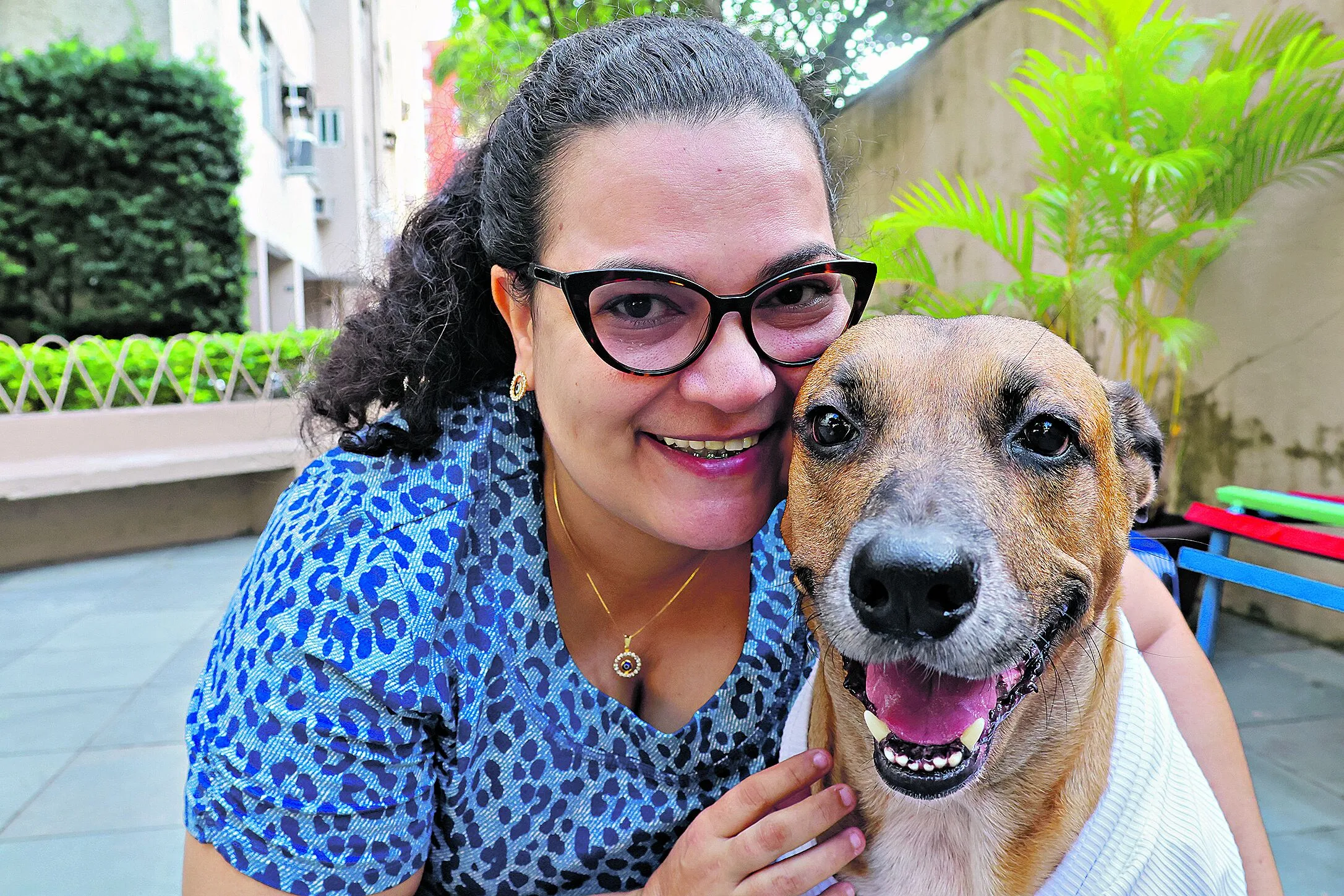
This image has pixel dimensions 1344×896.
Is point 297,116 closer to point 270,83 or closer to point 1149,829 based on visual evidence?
point 270,83

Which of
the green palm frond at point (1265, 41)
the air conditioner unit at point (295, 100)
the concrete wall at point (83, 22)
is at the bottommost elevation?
the green palm frond at point (1265, 41)

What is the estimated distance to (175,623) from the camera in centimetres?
602

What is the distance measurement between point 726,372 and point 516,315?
545mm

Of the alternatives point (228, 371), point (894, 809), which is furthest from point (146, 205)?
point (894, 809)

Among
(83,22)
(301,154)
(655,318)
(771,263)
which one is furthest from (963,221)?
(301,154)

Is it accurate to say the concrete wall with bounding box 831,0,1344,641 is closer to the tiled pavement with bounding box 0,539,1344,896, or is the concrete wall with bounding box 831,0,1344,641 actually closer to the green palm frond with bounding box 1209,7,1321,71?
the green palm frond with bounding box 1209,7,1321,71

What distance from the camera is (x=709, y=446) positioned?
5.93ft

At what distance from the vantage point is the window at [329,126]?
70.6 ft

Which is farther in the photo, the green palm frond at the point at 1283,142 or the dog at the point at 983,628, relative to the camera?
the green palm frond at the point at 1283,142

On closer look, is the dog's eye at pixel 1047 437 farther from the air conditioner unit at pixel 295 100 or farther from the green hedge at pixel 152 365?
the air conditioner unit at pixel 295 100

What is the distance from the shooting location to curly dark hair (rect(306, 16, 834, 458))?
1.82 m

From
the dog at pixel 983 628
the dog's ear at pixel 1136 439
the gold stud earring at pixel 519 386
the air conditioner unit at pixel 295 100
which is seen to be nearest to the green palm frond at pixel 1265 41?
the dog's ear at pixel 1136 439

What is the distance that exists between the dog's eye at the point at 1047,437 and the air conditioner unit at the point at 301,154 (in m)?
16.6

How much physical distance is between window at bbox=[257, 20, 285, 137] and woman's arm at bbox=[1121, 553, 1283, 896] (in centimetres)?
1568
